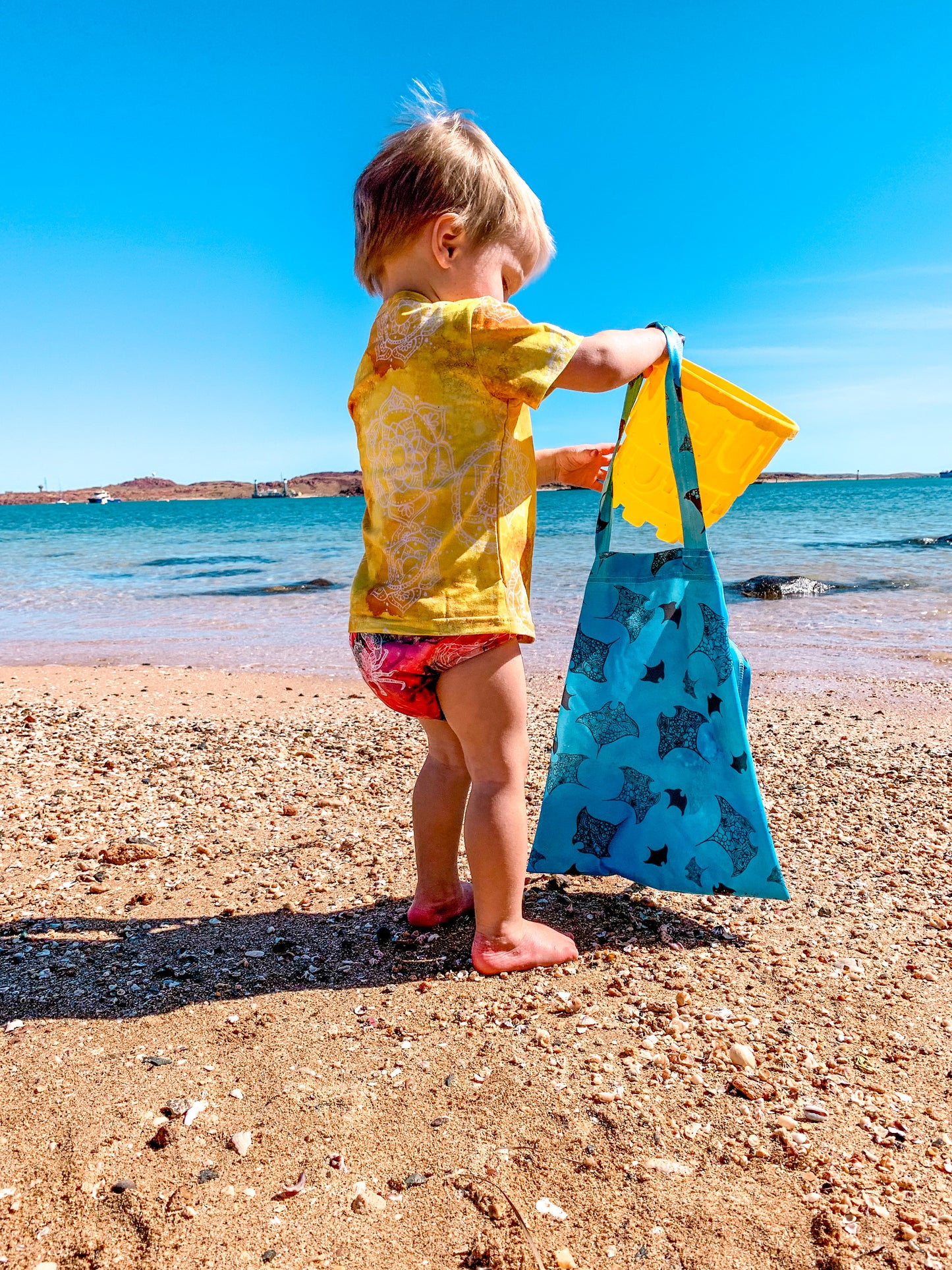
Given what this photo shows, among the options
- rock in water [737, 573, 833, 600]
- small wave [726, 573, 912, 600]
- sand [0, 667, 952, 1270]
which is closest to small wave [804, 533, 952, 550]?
small wave [726, 573, 912, 600]

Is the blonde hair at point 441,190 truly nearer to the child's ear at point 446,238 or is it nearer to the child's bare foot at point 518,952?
the child's ear at point 446,238

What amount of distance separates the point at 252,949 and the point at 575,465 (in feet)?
5.75

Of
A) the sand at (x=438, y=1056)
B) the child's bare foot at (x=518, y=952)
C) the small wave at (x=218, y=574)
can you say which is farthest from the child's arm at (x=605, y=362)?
the small wave at (x=218, y=574)

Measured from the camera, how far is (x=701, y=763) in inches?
102

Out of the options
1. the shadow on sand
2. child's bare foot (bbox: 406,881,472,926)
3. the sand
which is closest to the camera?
the sand

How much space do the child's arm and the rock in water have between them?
11327 mm

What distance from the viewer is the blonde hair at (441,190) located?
2146 millimetres

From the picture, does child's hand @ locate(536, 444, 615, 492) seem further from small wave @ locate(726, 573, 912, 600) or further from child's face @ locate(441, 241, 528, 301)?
small wave @ locate(726, 573, 912, 600)

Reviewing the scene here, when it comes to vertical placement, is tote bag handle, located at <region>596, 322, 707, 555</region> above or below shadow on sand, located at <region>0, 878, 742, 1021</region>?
above

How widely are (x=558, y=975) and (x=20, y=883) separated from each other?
6.17ft

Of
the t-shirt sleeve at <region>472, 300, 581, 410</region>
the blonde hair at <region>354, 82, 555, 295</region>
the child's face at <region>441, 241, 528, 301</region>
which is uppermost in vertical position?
the blonde hair at <region>354, 82, 555, 295</region>

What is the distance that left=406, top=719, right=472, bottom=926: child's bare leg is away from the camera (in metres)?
2.51

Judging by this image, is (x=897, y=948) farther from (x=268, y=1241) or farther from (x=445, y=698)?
(x=268, y=1241)

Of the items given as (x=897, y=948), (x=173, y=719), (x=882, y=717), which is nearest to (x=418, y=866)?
(x=897, y=948)
